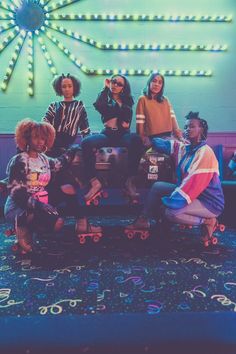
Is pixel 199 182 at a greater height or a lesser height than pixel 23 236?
greater

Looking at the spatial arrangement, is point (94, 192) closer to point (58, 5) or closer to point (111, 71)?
point (111, 71)

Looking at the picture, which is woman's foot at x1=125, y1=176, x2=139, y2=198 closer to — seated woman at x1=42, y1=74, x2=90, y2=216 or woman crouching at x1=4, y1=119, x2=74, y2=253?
seated woman at x1=42, y1=74, x2=90, y2=216

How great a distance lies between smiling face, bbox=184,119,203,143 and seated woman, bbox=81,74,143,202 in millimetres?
510

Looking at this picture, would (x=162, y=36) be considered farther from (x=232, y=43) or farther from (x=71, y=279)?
(x=71, y=279)

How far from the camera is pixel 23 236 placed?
2.50 m

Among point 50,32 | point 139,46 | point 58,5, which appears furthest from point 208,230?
point 58,5

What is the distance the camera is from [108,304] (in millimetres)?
1749

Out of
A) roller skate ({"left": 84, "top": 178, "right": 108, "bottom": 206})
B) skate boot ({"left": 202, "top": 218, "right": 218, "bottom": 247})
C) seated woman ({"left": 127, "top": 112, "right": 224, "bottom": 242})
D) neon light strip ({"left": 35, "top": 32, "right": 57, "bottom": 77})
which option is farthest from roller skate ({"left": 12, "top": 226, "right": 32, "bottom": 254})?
neon light strip ({"left": 35, "top": 32, "right": 57, "bottom": 77})

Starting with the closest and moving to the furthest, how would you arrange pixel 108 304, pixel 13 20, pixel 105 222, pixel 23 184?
pixel 108 304
pixel 23 184
pixel 105 222
pixel 13 20

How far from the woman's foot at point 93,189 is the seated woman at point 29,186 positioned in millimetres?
410

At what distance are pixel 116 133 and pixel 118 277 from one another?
1.47m

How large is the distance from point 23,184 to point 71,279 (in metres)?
0.85

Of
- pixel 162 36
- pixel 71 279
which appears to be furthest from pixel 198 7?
pixel 71 279

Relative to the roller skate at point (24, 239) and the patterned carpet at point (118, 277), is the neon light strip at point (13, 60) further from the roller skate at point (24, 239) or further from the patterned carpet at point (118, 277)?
the roller skate at point (24, 239)
